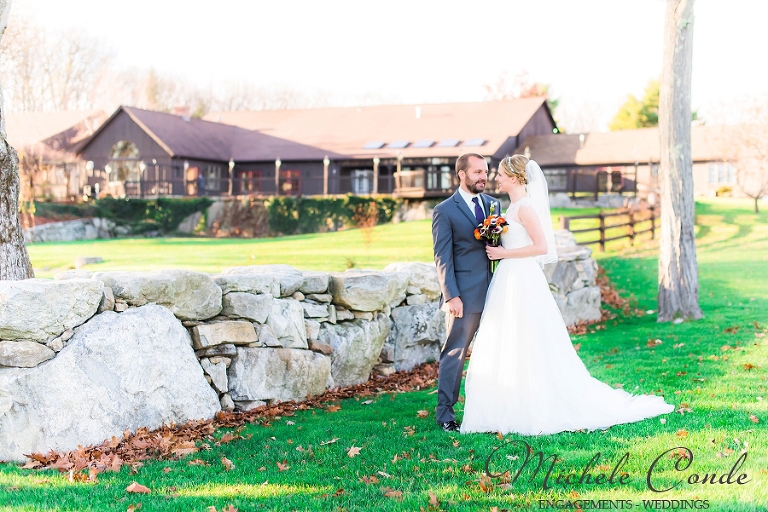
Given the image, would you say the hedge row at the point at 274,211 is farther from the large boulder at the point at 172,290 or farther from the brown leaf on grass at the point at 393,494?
the brown leaf on grass at the point at 393,494

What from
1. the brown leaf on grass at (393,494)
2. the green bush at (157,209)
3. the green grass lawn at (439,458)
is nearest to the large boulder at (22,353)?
the green grass lawn at (439,458)

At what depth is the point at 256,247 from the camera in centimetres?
2252

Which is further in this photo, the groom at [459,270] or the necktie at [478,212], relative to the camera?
the necktie at [478,212]

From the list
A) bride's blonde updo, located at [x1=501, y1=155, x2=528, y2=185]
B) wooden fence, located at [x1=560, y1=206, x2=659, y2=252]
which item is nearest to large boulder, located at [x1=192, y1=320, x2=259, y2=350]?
bride's blonde updo, located at [x1=501, y1=155, x2=528, y2=185]

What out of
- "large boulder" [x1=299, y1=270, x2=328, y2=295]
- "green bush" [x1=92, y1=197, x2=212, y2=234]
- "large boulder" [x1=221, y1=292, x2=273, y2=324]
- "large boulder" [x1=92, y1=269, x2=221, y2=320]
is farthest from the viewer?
"green bush" [x1=92, y1=197, x2=212, y2=234]

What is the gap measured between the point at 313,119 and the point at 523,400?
130 feet

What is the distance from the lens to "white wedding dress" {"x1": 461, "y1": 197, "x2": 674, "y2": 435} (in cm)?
586

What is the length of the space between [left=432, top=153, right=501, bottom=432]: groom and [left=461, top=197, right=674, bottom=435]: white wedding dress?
0.39ft

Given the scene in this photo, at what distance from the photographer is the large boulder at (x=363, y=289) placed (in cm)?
833

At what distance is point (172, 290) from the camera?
6.69 m

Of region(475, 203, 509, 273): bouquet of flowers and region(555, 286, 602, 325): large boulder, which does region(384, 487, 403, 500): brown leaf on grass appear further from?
region(555, 286, 602, 325): large boulder

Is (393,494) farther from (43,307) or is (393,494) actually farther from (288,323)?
(288,323)

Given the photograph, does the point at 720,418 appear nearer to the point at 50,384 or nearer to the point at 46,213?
the point at 50,384

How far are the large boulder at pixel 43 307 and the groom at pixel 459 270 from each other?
9.43 feet
